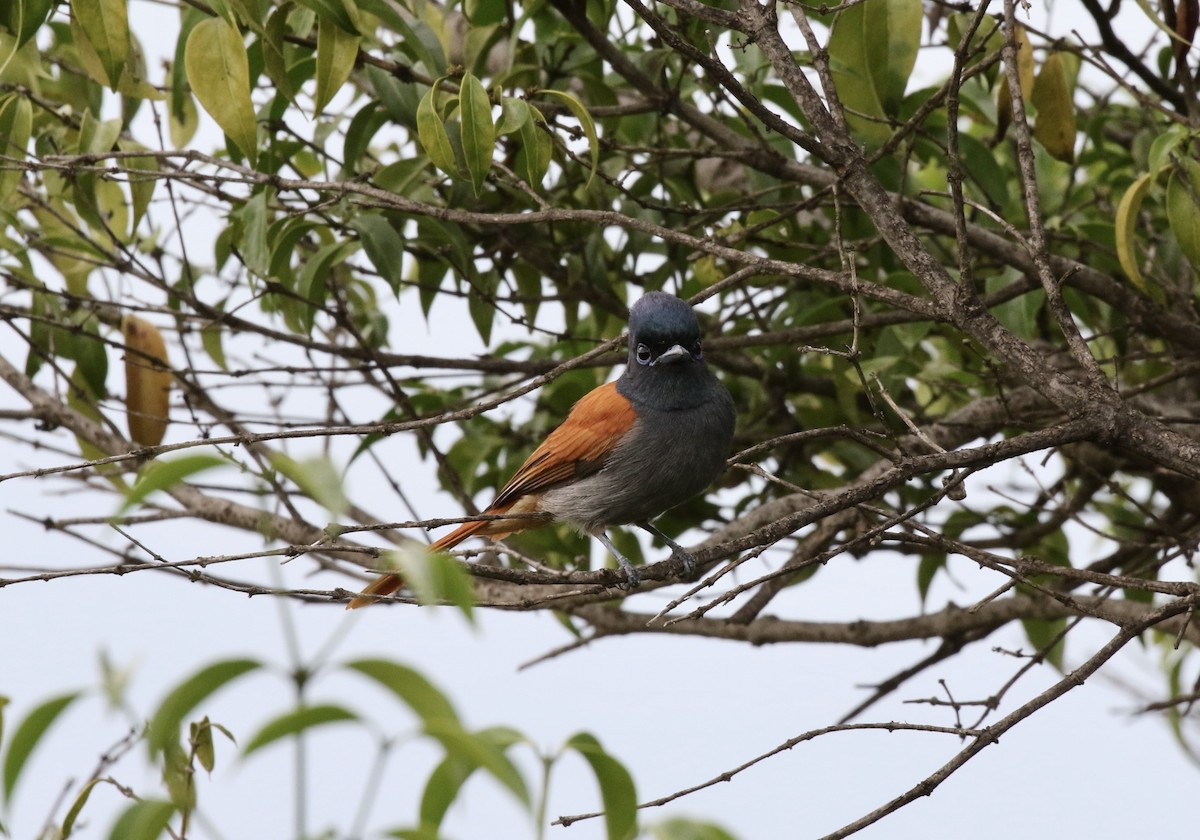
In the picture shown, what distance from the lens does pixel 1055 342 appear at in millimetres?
4832

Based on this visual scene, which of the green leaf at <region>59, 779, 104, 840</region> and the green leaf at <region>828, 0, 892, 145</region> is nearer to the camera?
the green leaf at <region>59, 779, 104, 840</region>

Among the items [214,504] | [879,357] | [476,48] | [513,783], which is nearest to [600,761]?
[513,783]

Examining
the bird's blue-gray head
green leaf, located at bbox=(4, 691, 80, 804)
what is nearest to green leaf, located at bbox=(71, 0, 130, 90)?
the bird's blue-gray head

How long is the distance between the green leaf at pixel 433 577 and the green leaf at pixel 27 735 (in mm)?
410

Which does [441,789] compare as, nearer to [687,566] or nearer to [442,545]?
[687,566]

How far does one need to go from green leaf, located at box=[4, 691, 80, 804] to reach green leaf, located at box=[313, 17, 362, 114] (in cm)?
228

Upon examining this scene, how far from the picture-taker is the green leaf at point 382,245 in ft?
12.0

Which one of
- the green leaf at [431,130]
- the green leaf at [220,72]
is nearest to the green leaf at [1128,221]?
the green leaf at [431,130]

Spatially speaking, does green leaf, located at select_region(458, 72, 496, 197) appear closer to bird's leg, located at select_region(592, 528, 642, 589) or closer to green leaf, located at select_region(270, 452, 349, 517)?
bird's leg, located at select_region(592, 528, 642, 589)

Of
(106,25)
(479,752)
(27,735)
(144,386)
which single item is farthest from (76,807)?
(144,386)

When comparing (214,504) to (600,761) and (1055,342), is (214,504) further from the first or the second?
(600,761)

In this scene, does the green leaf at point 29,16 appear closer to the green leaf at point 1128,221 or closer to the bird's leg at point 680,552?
the bird's leg at point 680,552

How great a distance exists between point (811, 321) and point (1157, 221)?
5.25ft

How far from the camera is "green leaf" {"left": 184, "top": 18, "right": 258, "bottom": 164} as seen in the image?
3145mm
